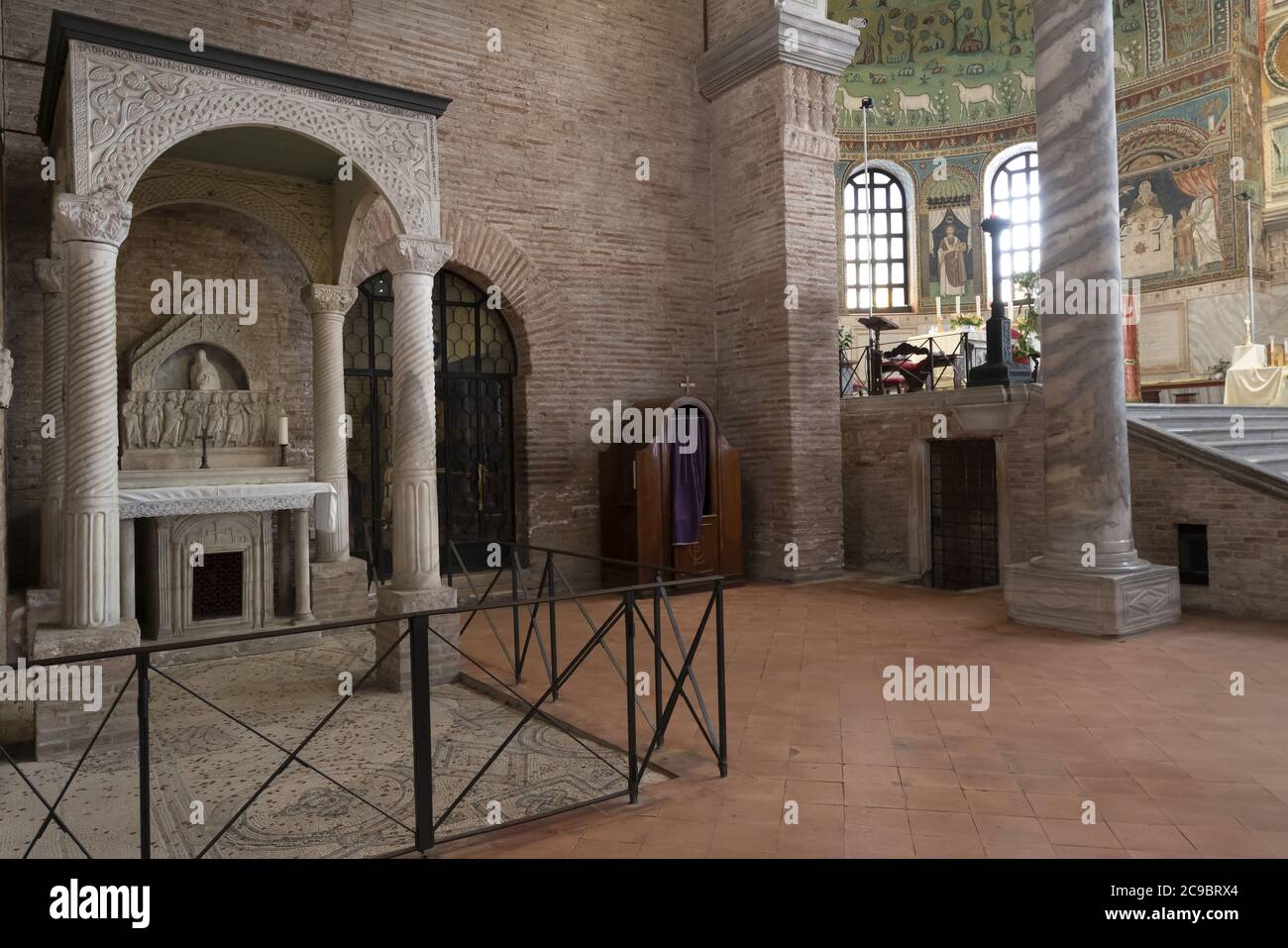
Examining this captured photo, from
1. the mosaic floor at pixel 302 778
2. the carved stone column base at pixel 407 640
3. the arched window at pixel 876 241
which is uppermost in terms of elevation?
the arched window at pixel 876 241

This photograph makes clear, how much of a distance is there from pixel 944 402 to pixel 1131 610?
355 cm

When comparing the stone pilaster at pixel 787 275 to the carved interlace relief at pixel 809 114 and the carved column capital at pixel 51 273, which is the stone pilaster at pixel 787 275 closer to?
A: the carved interlace relief at pixel 809 114

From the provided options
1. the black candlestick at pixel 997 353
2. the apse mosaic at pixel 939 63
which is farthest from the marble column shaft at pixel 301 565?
the apse mosaic at pixel 939 63

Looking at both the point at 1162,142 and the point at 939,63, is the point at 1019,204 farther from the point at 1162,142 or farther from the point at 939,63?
the point at 939,63

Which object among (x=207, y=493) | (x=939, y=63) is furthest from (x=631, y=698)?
(x=939, y=63)

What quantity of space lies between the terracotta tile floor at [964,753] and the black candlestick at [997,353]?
312cm

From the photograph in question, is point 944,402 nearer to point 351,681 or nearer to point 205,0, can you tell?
point 351,681

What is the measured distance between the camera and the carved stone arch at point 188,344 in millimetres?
7523

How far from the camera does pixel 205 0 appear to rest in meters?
8.01

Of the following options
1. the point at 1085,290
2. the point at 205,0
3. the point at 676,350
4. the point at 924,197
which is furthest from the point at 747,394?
the point at 924,197

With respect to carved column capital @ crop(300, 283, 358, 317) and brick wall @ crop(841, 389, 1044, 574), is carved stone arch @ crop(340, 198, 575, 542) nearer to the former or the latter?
carved column capital @ crop(300, 283, 358, 317)

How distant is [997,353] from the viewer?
969 cm

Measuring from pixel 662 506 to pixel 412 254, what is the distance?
413cm

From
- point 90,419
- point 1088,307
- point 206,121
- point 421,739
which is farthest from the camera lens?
point 1088,307
